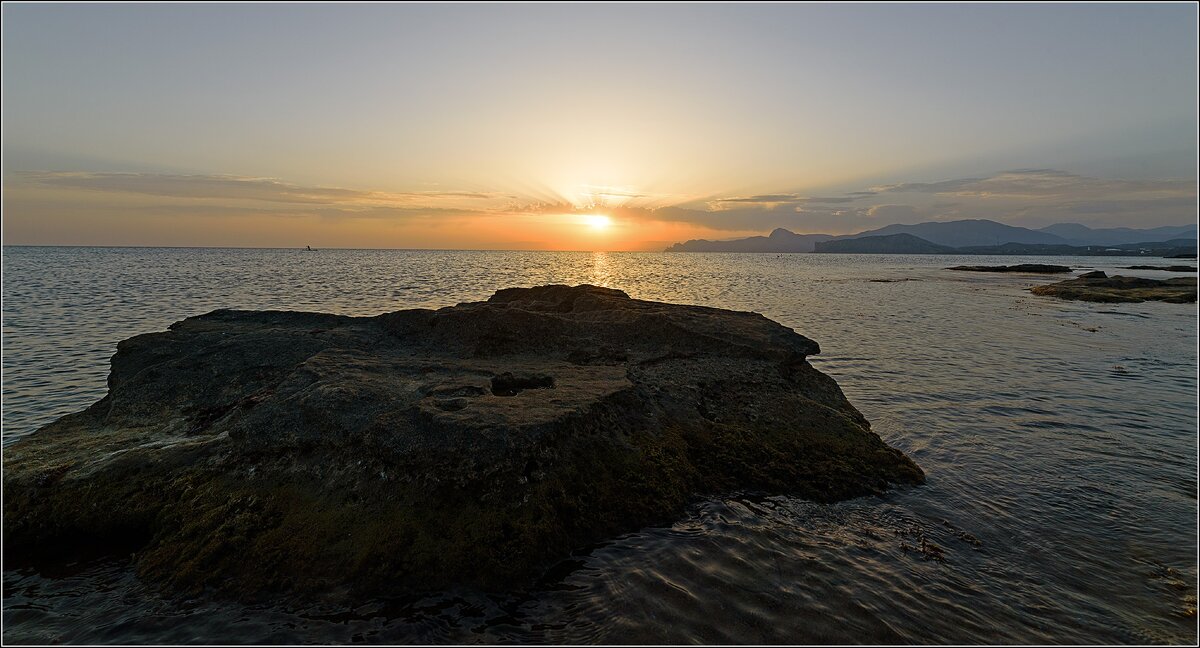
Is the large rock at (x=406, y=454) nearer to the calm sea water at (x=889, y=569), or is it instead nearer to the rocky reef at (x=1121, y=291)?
the calm sea water at (x=889, y=569)

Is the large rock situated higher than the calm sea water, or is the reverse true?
the large rock

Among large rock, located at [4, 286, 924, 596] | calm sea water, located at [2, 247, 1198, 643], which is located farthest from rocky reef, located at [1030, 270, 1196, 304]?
large rock, located at [4, 286, 924, 596]

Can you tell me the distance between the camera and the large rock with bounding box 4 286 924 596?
6.78 meters

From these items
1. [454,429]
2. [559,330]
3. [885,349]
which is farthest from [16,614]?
[885,349]

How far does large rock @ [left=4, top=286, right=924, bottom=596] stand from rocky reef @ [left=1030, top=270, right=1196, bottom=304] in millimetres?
53933

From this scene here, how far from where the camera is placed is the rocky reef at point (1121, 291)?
157 feet

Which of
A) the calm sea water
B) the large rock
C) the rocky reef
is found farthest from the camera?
the rocky reef

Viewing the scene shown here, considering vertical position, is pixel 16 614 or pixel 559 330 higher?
pixel 559 330

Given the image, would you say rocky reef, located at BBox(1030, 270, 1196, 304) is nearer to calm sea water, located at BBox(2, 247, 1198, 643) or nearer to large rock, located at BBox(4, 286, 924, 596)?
calm sea water, located at BBox(2, 247, 1198, 643)

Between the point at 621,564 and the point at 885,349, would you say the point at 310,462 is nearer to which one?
the point at 621,564

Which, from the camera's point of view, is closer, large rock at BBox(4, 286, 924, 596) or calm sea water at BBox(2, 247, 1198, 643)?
calm sea water at BBox(2, 247, 1198, 643)

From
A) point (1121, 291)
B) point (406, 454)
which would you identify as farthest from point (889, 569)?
point (1121, 291)

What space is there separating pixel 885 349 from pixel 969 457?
13715 mm

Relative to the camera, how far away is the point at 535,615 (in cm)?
616
